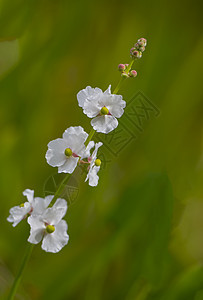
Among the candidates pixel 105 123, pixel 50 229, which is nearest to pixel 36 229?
pixel 50 229

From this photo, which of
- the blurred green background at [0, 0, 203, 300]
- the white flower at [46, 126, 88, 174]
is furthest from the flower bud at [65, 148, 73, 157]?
the blurred green background at [0, 0, 203, 300]

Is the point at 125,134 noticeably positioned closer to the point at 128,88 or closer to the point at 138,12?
the point at 128,88

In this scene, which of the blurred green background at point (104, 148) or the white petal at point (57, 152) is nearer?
the white petal at point (57, 152)

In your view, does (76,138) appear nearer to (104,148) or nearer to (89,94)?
(89,94)

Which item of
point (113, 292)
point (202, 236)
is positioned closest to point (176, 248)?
point (202, 236)

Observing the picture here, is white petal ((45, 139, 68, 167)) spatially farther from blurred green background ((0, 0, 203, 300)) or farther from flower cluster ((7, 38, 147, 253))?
blurred green background ((0, 0, 203, 300))

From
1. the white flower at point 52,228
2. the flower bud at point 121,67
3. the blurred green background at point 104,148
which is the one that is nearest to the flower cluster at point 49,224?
the white flower at point 52,228

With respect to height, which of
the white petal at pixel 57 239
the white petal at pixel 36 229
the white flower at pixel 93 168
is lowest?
the white petal at pixel 57 239

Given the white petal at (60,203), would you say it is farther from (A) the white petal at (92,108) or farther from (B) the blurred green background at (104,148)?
(B) the blurred green background at (104,148)
